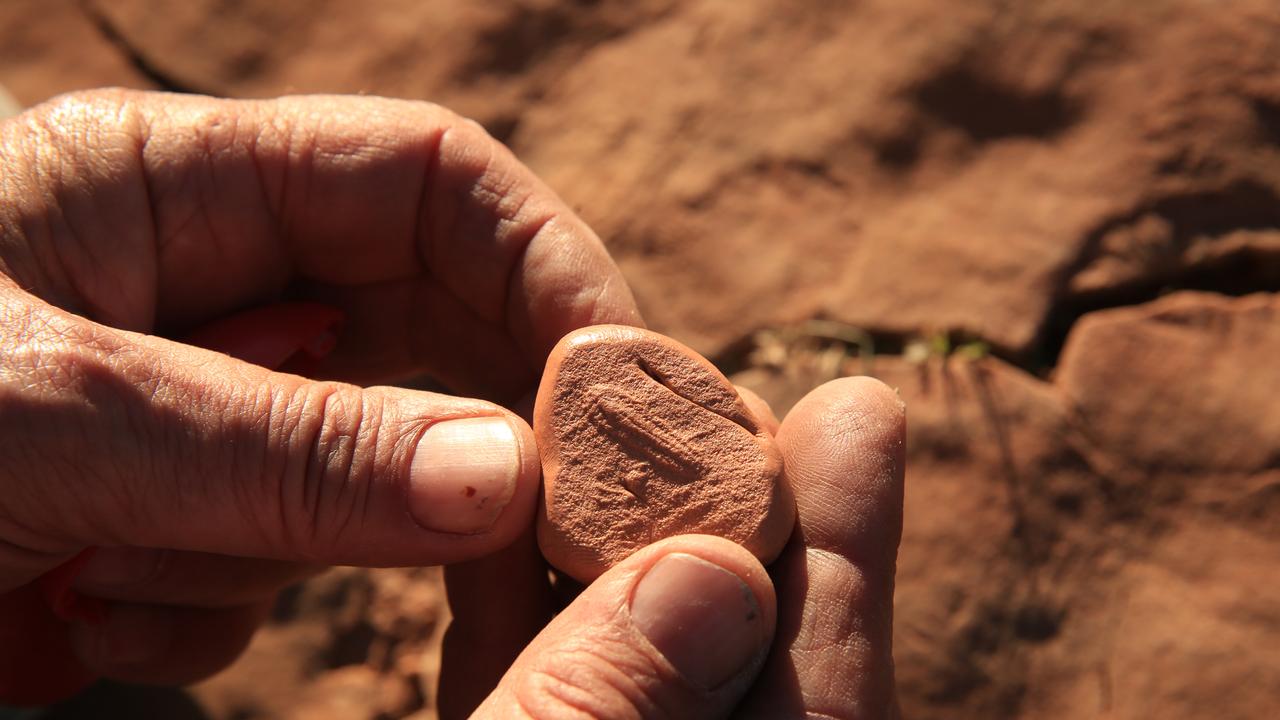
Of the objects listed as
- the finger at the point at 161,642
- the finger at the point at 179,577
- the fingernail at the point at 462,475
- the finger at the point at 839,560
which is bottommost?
the finger at the point at 161,642

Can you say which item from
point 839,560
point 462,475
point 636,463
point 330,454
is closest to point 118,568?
point 330,454

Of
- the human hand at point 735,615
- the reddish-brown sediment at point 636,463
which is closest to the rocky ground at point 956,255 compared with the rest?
the human hand at point 735,615

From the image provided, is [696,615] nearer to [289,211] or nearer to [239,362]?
[239,362]

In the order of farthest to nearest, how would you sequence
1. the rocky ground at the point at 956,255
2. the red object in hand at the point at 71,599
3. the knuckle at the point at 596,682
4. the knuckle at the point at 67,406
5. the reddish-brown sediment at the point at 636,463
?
the rocky ground at the point at 956,255
the red object in hand at the point at 71,599
the reddish-brown sediment at the point at 636,463
the knuckle at the point at 67,406
the knuckle at the point at 596,682

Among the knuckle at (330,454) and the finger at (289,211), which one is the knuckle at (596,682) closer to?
the knuckle at (330,454)

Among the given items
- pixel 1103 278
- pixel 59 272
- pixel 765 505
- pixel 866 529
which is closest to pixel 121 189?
pixel 59 272

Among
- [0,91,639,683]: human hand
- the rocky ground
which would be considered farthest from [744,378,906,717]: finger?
the rocky ground
